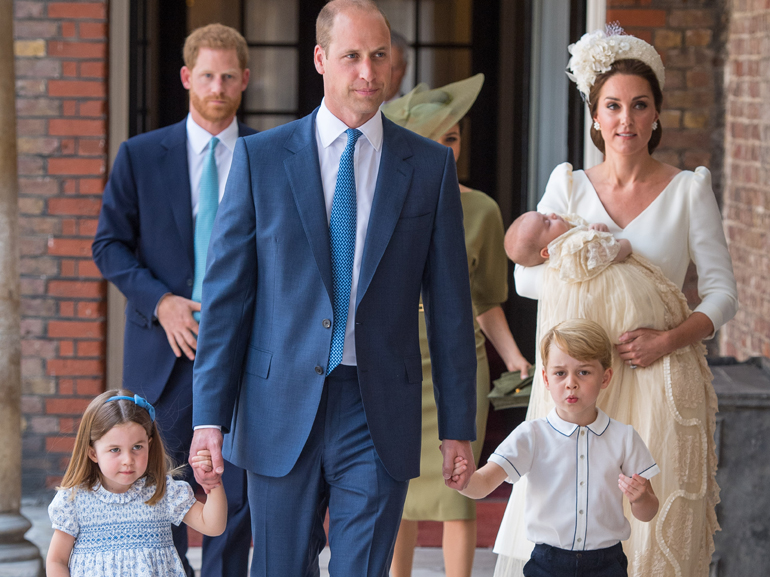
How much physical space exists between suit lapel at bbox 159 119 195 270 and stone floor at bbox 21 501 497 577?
140cm

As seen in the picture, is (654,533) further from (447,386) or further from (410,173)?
(410,173)

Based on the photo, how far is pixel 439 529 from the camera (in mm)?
4453

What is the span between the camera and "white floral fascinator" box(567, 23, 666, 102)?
2752 millimetres

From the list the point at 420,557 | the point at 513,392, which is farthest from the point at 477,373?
the point at 420,557

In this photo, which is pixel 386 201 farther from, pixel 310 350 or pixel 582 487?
pixel 582 487

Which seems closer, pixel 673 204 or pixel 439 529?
pixel 673 204

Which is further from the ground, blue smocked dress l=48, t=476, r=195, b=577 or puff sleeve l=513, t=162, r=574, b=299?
puff sleeve l=513, t=162, r=574, b=299

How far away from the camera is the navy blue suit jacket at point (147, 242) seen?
122 inches

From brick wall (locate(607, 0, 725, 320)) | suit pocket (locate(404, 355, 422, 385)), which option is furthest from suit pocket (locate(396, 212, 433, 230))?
brick wall (locate(607, 0, 725, 320))

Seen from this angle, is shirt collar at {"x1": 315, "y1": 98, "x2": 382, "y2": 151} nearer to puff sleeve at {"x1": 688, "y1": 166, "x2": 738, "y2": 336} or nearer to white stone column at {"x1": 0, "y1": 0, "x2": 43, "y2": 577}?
puff sleeve at {"x1": 688, "y1": 166, "x2": 738, "y2": 336}

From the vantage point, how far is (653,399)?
2.62 meters

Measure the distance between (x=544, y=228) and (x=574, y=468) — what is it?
702mm

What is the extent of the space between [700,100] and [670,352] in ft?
6.78

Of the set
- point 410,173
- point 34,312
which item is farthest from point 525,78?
point 410,173
